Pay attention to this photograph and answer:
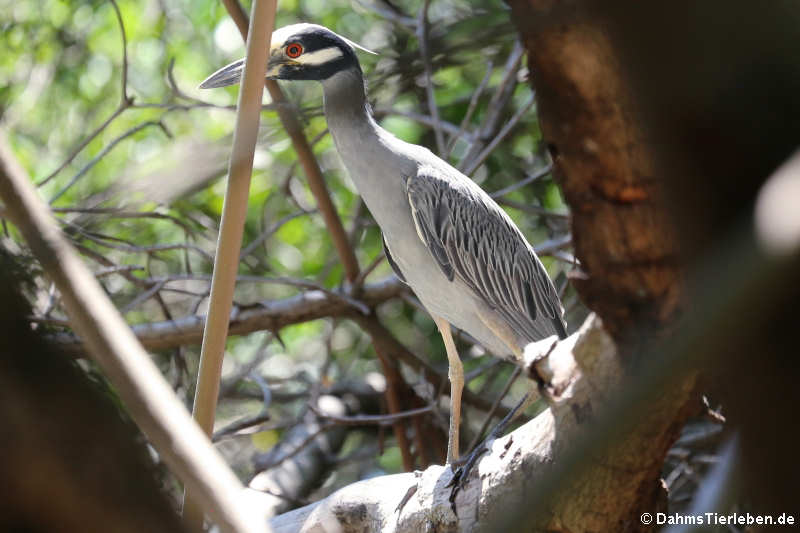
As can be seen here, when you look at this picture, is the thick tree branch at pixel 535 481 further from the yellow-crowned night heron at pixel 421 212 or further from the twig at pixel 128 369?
the yellow-crowned night heron at pixel 421 212

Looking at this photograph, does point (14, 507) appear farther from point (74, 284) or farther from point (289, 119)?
point (289, 119)

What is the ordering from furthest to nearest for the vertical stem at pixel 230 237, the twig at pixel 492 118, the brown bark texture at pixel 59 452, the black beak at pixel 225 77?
the twig at pixel 492 118
the black beak at pixel 225 77
the vertical stem at pixel 230 237
the brown bark texture at pixel 59 452

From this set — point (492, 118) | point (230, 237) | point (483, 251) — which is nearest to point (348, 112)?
point (483, 251)

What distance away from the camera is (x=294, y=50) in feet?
9.45

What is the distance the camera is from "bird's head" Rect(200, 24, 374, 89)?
2.87m

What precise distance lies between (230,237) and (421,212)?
1266 mm

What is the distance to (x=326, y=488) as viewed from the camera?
13.7ft

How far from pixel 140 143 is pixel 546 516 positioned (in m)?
3.67

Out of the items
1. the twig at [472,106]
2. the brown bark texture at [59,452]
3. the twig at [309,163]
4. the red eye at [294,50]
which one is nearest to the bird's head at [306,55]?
the red eye at [294,50]

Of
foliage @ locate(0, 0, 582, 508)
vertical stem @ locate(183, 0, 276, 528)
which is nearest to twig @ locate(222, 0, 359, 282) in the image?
foliage @ locate(0, 0, 582, 508)

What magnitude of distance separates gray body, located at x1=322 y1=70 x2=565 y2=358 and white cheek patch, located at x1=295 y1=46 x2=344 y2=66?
0.07 m

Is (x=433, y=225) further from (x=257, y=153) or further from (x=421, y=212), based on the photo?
(x=257, y=153)

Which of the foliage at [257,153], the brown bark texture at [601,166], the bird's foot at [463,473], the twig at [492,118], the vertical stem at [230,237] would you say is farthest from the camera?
the foliage at [257,153]

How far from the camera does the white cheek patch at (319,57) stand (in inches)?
114
